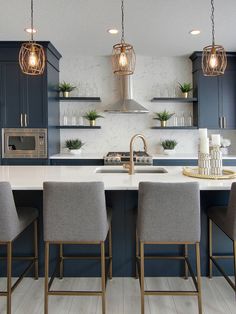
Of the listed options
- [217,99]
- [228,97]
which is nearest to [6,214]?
[217,99]

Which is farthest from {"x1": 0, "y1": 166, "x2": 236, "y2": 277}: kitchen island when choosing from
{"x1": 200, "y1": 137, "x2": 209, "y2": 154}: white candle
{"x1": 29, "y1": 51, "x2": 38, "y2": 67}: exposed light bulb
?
{"x1": 29, "y1": 51, "x2": 38, "y2": 67}: exposed light bulb

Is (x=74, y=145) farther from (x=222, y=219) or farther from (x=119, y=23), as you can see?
(x=222, y=219)

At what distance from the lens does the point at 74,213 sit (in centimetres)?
197

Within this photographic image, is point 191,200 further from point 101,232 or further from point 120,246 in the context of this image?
point 120,246

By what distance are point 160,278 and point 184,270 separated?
22 cm

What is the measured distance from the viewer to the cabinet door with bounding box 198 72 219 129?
4.92 m

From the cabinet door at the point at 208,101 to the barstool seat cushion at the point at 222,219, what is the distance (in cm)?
276

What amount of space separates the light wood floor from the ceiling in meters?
2.67

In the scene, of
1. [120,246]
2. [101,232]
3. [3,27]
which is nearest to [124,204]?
[120,246]

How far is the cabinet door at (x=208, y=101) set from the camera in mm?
4918

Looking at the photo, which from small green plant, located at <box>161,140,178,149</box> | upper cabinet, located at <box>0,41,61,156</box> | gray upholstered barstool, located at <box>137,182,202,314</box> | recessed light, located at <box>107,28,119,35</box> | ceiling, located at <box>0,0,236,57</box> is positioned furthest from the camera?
small green plant, located at <box>161,140,178,149</box>

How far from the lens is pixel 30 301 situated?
227cm

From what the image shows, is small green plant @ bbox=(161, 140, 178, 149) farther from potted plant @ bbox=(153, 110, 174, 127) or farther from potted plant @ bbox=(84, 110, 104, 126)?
potted plant @ bbox=(84, 110, 104, 126)

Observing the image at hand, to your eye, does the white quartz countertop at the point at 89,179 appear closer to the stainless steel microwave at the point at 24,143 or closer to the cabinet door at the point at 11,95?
the stainless steel microwave at the point at 24,143
